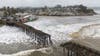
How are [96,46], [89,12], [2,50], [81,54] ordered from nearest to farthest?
1. [96,46]
2. [81,54]
3. [2,50]
4. [89,12]

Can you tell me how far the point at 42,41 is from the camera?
2842cm

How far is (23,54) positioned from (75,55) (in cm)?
593

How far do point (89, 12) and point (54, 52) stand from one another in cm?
14404

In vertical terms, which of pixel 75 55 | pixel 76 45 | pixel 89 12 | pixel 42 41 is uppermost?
pixel 76 45

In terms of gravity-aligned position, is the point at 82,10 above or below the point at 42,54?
below

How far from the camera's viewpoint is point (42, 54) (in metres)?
20.3

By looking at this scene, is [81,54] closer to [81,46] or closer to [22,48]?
[81,46]

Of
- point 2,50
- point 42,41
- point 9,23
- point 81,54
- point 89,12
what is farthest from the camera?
point 89,12

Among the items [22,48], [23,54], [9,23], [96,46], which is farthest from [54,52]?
[9,23]

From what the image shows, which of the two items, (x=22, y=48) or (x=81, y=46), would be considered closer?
(x=81, y=46)

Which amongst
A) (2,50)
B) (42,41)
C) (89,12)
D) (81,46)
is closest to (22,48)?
(2,50)

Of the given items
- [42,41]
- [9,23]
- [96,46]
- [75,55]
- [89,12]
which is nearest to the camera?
→ [96,46]

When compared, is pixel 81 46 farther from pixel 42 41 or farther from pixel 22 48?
pixel 42 41

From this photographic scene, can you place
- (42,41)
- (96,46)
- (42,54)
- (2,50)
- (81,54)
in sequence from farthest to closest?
(42,41)
(2,50)
(42,54)
(81,54)
(96,46)
